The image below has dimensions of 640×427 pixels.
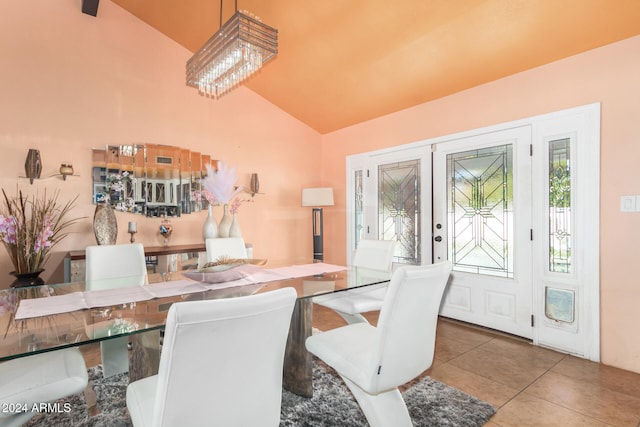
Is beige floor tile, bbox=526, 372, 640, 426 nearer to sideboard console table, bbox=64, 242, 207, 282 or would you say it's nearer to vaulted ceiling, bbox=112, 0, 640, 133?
vaulted ceiling, bbox=112, 0, 640, 133

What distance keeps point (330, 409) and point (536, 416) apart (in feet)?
Answer: 3.80

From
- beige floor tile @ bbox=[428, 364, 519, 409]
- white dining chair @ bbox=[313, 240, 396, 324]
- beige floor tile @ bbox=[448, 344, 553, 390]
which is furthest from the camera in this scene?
white dining chair @ bbox=[313, 240, 396, 324]

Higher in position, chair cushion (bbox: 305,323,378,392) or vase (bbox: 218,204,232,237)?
vase (bbox: 218,204,232,237)

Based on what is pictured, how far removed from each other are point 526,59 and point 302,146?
2825 mm

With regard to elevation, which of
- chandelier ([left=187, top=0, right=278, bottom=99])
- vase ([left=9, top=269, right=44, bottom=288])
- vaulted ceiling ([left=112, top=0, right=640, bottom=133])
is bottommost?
vase ([left=9, top=269, right=44, bottom=288])

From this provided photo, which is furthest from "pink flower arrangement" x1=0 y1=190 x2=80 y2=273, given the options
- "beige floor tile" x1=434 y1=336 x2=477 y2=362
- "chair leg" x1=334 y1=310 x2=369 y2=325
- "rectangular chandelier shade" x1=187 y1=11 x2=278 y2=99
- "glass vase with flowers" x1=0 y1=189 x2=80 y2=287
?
"beige floor tile" x1=434 y1=336 x2=477 y2=362

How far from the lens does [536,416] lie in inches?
72.3

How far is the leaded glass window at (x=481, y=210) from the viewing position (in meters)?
3.04

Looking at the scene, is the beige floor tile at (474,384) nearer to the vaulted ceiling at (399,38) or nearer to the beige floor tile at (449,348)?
the beige floor tile at (449,348)

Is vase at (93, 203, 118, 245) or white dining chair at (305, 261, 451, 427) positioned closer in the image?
white dining chair at (305, 261, 451, 427)

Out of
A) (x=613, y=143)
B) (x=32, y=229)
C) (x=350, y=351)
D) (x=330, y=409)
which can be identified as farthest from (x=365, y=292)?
(x=32, y=229)

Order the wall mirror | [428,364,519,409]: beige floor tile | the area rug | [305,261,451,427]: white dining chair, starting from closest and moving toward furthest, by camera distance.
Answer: [305,261,451,427]: white dining chair → the area rug → [428,364,519,409]: beige floor tile → the wall mirror

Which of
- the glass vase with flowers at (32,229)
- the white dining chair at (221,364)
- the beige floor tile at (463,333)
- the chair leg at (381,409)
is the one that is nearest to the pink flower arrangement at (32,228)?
the glass vase with flowers at (32,229)

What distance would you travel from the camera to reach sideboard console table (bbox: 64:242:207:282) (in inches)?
108
